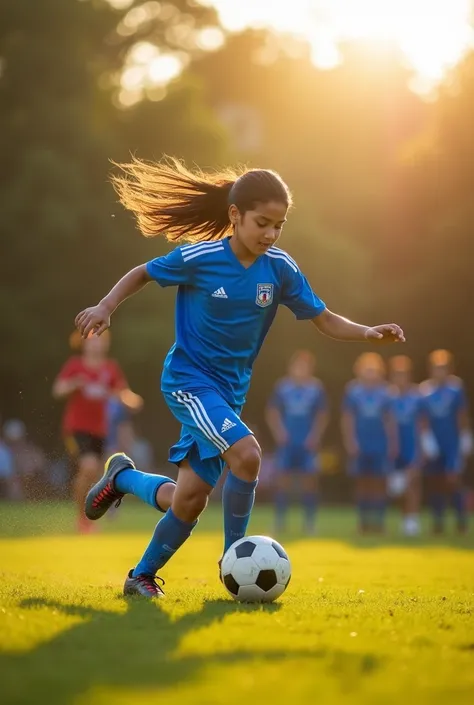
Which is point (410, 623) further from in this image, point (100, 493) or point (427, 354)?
point (427, 354)

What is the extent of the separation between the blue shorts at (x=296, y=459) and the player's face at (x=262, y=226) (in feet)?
32.6


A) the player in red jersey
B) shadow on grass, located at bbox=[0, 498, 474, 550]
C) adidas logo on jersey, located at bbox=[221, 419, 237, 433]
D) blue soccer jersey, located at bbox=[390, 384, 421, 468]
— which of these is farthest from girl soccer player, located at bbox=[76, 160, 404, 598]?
blue soccer jersey, located at bbox=[390, 384, 421, 468]

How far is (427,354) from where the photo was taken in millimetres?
26516

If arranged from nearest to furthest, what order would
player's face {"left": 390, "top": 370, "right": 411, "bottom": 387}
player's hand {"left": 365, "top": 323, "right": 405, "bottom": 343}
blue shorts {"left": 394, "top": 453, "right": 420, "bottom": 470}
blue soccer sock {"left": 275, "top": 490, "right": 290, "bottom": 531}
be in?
player's hand {"left": 365, "top": 323, "right": 405, "bottom": 343}
blue soccer sock {"left": 275, "top": 490, "right": 290, "bottom": 531}
player's face {"left": 390, "top": 370, "right": 411, "bottom": 387}
blue shorts {"left": 394, "top": 453, "right": 420, "bottom": 470}

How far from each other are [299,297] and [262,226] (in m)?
0.55

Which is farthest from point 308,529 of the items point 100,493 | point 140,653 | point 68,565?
point 140,653

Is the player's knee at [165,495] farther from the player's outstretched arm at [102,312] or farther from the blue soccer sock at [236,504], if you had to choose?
the player's outstretched arm at [102,312]

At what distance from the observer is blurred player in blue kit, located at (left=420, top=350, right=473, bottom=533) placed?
15320mm

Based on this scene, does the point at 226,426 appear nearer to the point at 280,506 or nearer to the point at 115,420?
the point at 280,506

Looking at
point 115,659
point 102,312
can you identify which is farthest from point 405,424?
point 115,659

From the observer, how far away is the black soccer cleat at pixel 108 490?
6.46m

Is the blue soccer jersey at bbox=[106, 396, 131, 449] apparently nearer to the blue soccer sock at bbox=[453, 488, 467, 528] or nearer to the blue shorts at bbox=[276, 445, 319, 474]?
the blue shorts at bbox=[276, 445, 319, 474]

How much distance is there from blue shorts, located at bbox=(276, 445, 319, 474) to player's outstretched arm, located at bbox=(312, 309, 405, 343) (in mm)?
9354

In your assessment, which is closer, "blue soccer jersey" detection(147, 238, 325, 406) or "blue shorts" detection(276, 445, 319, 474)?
"blue soccer jersey" detection(147, 238, 325, 406)
